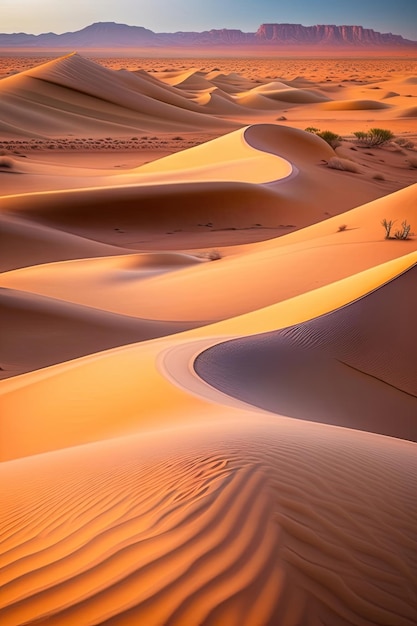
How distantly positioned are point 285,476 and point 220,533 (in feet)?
2.07

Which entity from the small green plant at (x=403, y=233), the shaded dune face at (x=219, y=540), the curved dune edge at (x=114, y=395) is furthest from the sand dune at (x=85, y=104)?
the shaded dune face at (x=219, y=540)

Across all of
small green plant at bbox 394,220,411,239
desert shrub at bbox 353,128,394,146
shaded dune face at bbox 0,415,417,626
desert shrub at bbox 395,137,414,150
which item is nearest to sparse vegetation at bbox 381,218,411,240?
small green plant at bbox 394,220,411,239

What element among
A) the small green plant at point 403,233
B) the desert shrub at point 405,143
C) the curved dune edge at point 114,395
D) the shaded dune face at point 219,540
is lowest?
the curved dune edge at point 114,395

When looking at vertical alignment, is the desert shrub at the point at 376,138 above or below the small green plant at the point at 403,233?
above

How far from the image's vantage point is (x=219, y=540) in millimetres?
2578

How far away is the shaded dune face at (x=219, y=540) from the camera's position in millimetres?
2268

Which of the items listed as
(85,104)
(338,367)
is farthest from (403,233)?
(85,104)

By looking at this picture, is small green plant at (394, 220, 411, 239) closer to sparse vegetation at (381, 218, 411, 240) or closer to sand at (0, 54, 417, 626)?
sparse vegetation at (381, 218, 411, 240)

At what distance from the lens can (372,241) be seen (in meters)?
14.3

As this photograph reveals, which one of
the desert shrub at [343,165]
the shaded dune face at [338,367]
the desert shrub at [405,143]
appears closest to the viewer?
the shaded dune face at [338,367]

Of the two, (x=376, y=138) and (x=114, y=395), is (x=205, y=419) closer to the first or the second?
(x=114, y=395)

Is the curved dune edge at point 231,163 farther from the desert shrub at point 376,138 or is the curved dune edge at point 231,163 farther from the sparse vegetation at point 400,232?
the sparse vegetation at point 400,232

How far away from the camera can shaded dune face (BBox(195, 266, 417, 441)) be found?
6586 mm

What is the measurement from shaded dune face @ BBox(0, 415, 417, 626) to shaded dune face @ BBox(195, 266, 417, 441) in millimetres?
2669
